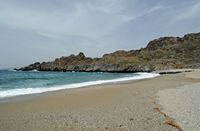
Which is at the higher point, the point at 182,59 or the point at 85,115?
the point at 182,59

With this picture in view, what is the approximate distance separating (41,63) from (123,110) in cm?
12852

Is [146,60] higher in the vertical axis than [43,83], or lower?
higher

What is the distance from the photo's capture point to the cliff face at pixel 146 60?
284 ft

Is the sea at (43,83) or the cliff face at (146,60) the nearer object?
the sea at (43,83)

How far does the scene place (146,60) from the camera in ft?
339

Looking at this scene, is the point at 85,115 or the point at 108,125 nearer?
the point at 108,125

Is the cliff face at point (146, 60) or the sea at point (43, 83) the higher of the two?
the cliff face at point (146, 60)

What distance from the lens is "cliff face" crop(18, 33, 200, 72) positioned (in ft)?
284

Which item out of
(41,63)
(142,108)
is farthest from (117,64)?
(142,108)

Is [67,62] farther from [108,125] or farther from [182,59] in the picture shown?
[108,125]

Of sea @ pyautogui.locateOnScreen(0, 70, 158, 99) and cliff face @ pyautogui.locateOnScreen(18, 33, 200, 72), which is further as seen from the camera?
cliff face @ pyautogui.locateOnScreen(18, 33, 200, 72)

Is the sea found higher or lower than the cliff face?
lower

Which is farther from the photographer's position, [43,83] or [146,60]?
[146,60]

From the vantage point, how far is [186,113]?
294 inches
